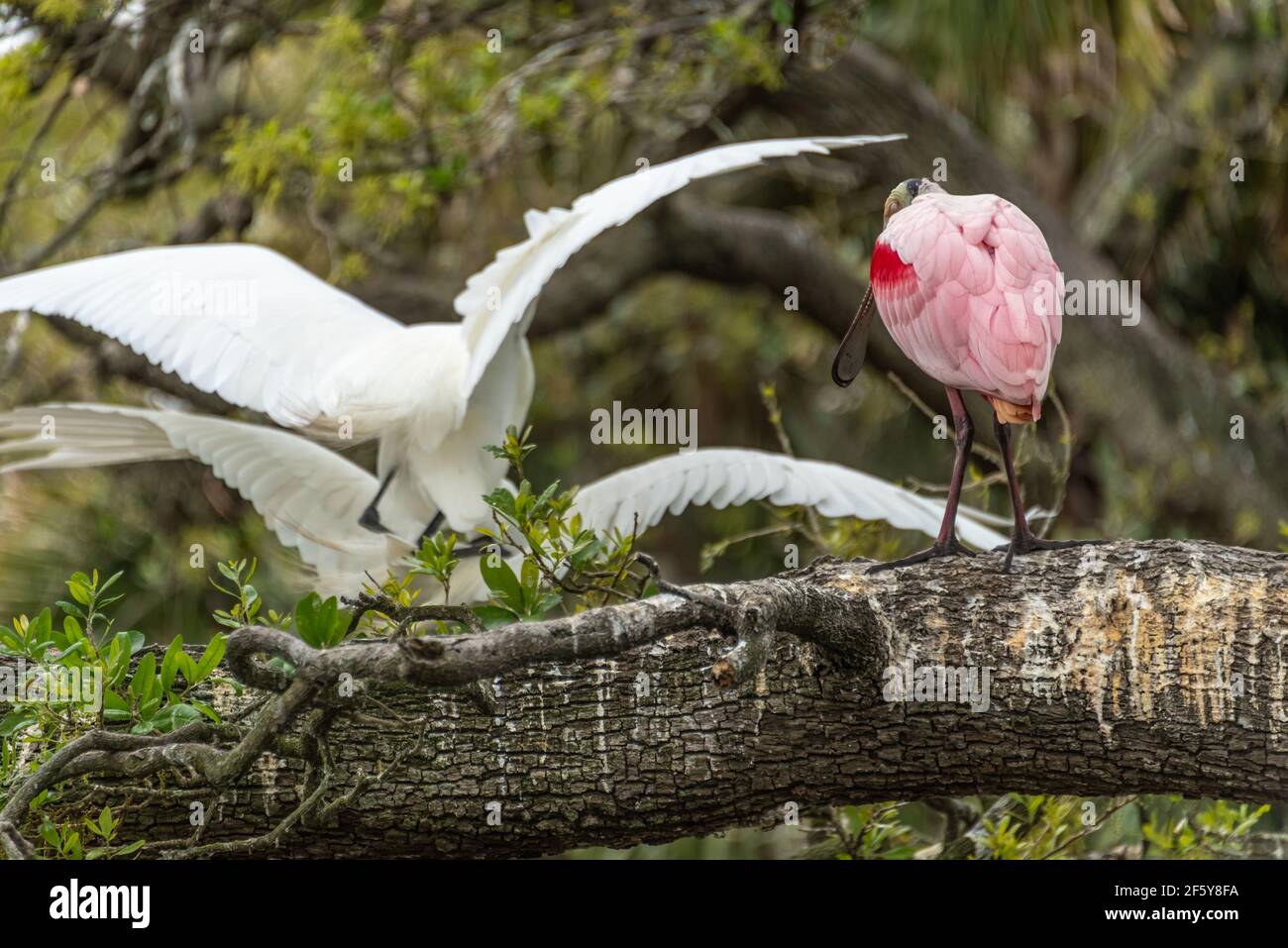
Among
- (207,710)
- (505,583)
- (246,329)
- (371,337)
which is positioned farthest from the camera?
(371,337)

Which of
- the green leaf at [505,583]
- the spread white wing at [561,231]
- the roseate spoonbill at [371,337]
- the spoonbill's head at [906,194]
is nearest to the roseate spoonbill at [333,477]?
the roseate spoonbill at [371,337]

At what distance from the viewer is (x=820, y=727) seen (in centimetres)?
238

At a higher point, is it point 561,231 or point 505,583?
point 561,231

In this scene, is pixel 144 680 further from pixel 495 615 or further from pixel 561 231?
pixel 561 231

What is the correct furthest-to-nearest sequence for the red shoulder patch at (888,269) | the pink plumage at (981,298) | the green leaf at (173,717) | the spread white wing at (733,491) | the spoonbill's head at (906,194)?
the spread white wing at (733,491) → the spoonbill's head at (906,194) → the red shoulder patch at (888,269) → the pink plumage at (981,298) → the green leaf at (173,717)

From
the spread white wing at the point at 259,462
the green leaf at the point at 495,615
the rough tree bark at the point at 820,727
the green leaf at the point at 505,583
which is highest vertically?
the spread white wing at the point at 259,462

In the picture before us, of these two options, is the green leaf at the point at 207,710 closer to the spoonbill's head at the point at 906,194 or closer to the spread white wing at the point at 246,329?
the spread white wing at the point at 246,329

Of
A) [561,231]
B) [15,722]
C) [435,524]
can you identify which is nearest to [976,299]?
[561,231]

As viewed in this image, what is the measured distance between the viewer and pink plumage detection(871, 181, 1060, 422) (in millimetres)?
2365

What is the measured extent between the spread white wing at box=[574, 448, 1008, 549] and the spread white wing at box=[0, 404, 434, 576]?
537 millimetres

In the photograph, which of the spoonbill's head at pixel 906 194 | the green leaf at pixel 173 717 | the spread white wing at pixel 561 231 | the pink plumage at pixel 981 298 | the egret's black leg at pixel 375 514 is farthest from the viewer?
the egret's black leg at pixel 375 514

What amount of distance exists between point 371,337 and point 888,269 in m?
1.58

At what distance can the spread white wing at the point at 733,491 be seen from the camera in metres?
3.67
